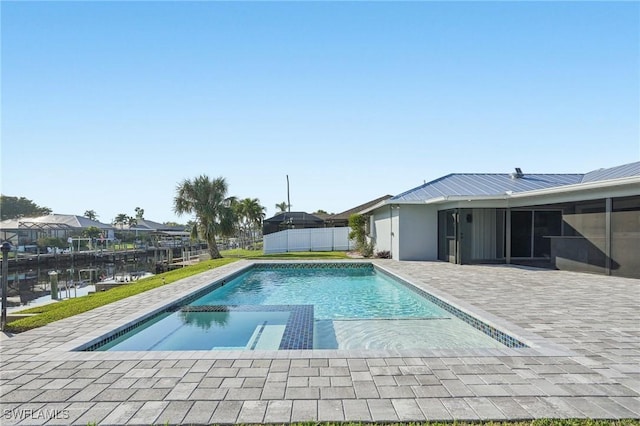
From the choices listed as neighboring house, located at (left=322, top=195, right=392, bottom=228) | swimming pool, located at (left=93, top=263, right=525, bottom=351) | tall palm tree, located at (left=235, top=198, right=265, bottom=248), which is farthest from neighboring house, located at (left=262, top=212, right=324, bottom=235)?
swimming pool, located at (left=93, top=263, right=525, bottom=351)

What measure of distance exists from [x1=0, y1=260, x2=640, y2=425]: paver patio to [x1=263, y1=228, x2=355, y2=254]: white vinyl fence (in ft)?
59.7

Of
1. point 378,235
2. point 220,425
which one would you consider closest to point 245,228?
point 378,235

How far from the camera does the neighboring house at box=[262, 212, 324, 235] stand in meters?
28.5

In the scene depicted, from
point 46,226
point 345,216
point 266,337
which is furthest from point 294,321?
point 46,226

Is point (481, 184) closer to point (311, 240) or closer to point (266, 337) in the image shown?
point (311, 240)

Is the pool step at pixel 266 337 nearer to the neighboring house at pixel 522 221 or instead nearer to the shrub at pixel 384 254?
the neighboring house at pixel 522 221

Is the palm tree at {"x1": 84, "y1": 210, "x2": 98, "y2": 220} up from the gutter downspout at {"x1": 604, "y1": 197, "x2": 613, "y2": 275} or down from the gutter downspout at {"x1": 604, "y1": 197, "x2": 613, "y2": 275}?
up

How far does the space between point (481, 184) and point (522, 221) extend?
244cm

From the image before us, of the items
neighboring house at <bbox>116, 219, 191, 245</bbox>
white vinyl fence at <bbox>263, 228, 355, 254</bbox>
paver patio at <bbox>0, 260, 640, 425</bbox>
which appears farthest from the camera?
neighboring house at <bbox>116, 219, 191, 245</bbox>

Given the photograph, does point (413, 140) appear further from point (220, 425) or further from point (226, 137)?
point (220, 425)

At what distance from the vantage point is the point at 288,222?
27.9 m

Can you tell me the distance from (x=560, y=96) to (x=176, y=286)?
42.9 ft

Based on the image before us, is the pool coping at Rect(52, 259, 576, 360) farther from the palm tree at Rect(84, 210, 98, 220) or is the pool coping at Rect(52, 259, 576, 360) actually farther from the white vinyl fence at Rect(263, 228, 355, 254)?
the palm tree at Rect(84, 210, 98, 220)

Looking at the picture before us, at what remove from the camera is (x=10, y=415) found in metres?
2.70
